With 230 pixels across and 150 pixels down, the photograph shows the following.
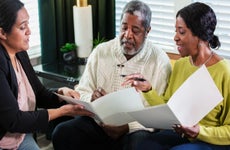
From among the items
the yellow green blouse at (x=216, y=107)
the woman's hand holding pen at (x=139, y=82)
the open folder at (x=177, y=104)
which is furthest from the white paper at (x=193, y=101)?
the woman's hand holding pen at (x=139, y=82)

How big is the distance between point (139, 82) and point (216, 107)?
38cm

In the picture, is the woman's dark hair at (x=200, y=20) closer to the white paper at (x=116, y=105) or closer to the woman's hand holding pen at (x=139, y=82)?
the woman's hand holding pen at (x=139, y=82)

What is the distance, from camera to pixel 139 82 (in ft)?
6.13

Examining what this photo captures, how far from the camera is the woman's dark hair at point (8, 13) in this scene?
5.47 ft

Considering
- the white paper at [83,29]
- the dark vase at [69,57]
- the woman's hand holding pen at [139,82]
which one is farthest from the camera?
the dark vase at [69,57]

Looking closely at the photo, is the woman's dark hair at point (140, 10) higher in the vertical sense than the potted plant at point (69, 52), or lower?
higher

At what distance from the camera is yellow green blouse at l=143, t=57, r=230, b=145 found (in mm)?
1711

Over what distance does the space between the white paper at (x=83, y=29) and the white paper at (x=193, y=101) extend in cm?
123

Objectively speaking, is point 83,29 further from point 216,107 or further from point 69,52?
point 216,107

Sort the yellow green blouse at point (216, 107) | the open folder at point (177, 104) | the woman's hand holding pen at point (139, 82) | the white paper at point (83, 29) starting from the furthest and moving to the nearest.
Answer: the white paper at point (83, 29) → the woman's hand holding pen at point (139, 82) → the yellow green blouse at point (216, 107) → the open folder at point (177, 104)

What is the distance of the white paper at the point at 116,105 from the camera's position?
65.5 inches

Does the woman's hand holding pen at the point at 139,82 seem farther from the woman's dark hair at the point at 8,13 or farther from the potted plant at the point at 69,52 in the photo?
the potted plant at the point at 69,52

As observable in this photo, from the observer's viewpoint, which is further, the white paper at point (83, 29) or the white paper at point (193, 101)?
the white paper at point (83, 29)

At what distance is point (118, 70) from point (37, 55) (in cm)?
106
